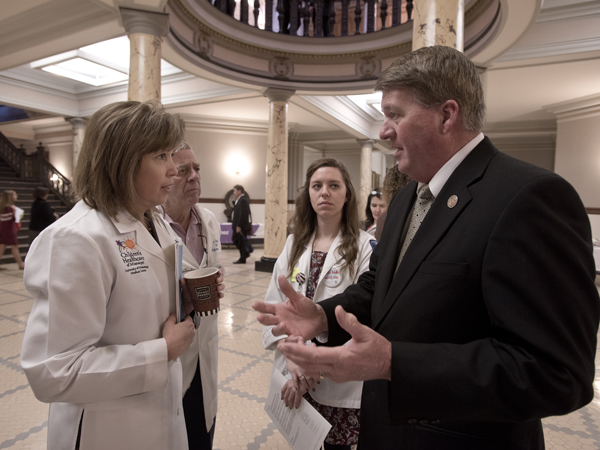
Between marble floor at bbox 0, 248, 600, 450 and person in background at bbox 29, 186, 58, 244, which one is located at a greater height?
person in background at bbox 29, 186, 58, 244

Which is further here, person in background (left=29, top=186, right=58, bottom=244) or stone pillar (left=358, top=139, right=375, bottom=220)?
stone pillar (left=358, top=139, right=375, bottom=220)

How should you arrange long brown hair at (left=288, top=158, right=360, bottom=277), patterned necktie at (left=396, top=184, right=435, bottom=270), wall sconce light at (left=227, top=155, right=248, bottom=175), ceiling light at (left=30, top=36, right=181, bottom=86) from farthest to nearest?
wall sconce light at (left=227, top=155, right=248, bottom=175), ceiling light at (left=30, top=36, right=181, bottom=86), long brown hair at (left=288, top=158, right=360, bottom=277), patterned necktie at (left=396, top=184, right=435, bottom=270)

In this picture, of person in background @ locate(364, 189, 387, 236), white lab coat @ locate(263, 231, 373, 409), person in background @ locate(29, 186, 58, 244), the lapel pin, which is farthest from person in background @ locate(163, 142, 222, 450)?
person in background @ locate(29, 186, 58, 244)

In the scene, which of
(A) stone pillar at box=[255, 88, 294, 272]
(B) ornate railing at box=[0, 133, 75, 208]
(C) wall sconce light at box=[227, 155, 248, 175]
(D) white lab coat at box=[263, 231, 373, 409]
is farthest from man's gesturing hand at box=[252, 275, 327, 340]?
(B) ornate railing at box=[0, 133, 75, 208]

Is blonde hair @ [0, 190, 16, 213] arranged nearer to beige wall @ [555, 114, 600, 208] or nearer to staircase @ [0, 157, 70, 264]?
staircase @ [0, 157, 70, 264]

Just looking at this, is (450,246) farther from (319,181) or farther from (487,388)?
(319,181)

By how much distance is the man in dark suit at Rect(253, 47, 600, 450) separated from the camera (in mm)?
807

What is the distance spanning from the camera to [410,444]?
1039mm

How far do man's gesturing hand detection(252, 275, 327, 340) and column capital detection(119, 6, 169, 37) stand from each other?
526 cm

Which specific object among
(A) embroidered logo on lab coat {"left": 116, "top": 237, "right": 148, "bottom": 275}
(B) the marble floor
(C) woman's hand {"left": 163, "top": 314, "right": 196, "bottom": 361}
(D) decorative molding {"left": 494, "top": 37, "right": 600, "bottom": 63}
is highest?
(D) decorative molding {"left": 494, "top": 37, "right": 600, "bottom": 63}

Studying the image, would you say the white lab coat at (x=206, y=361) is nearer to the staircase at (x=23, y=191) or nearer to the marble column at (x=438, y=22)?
the marble column at (x=438, y=22)

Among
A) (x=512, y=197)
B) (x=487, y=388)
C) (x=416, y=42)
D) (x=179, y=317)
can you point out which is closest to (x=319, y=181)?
(x=179, y=317)

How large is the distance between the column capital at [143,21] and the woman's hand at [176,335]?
5214 mm

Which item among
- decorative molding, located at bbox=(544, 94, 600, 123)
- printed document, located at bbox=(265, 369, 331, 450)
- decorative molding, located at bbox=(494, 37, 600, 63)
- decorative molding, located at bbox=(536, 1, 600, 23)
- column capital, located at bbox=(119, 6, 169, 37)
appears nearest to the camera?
printed document, located at bbox=(265, 369, 331, 450)
